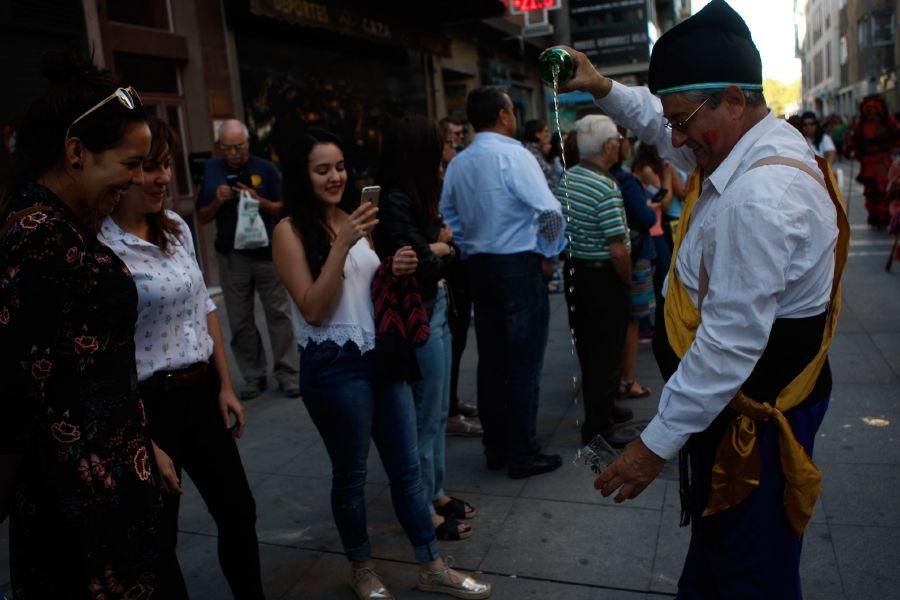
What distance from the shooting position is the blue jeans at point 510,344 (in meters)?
3.98

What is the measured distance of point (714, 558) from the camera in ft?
6.62

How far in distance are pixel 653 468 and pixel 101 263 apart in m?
1.42

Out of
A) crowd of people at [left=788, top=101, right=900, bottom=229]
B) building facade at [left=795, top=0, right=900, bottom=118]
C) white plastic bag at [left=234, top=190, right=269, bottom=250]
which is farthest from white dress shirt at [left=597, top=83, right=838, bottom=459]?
building facade at [left=795, top=0, right=900, bottom=118]

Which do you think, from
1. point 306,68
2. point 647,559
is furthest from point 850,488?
point 306,68

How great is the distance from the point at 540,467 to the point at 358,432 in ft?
5.26

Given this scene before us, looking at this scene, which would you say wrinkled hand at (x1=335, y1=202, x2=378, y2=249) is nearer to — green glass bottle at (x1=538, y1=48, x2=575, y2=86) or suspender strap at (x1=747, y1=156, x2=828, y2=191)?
green glass bottle at (x1=538, y1=48, x2=575, y2=86)

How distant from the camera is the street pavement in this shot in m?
3.07

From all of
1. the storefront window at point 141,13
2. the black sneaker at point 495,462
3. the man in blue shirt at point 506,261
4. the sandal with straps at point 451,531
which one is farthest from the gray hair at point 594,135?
the storefront window at point 141,13

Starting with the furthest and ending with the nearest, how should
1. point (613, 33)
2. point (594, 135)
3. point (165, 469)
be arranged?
point (613, 33)
point (594, 135)
point (165, 469)

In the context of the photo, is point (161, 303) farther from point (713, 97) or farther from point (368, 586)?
point (713, 97)

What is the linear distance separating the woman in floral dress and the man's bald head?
12.7 feet

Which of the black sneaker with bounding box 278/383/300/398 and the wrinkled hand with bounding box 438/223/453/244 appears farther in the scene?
the black sneaker with bounding box 278/383/300/398

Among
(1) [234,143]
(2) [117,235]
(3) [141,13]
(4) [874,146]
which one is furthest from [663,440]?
(4) [874,146]

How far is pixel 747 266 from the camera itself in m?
1.69
